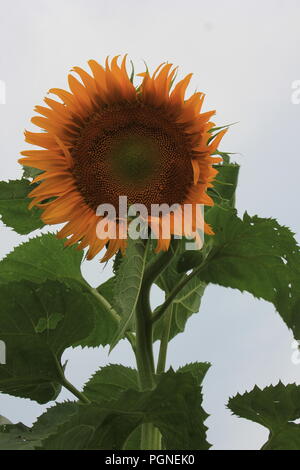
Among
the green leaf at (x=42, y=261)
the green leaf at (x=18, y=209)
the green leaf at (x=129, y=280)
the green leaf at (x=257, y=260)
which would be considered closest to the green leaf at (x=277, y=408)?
the green leaf at (x=257, y=260)

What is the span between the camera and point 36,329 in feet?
4.91

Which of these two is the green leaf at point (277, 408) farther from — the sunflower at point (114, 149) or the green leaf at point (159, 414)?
the sunflower at point (114, 149)

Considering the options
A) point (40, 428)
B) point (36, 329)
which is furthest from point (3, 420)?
point (36, 329)

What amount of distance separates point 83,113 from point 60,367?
0.54 m

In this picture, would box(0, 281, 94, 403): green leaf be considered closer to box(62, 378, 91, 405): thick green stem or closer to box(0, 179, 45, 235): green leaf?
box(62, 378, 91, 405): thick green stem

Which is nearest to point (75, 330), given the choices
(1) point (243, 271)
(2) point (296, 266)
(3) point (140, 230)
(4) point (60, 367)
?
(4) point (60, 367)

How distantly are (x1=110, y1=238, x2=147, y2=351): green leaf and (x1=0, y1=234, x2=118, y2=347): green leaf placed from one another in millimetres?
323

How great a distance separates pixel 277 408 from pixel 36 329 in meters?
0.54

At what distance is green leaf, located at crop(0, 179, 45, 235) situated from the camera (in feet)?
5.02

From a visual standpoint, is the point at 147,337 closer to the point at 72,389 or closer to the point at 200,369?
the point at 72,389

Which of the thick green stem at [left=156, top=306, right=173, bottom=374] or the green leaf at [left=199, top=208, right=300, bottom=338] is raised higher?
the green leaf at [left=199, top=208, right=300, bottom=338]

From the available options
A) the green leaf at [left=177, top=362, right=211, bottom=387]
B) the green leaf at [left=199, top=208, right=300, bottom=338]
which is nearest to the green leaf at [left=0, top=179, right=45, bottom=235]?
the green leaf at [left=199, top=208, right=300, bottom=338]

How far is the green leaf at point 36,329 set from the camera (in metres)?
1.47
